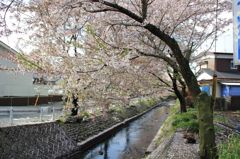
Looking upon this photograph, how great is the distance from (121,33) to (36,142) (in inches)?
210

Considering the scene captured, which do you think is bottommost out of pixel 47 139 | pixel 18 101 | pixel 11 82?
pixel 47 139

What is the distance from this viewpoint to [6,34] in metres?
4.38

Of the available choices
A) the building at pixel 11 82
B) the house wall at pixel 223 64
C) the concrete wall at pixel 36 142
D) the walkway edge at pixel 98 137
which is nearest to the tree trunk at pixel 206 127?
the concrete wall at pixel 36 142

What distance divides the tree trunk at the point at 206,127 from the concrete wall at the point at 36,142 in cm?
567

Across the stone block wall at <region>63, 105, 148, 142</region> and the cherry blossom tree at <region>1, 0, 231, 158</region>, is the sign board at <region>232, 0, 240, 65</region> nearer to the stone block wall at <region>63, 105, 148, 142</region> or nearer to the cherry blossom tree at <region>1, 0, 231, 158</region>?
the cherry blossom tree at <region>1, 0, 231, 158</region>

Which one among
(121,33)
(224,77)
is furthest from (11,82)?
(224,77)

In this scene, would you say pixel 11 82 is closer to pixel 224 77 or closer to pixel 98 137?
pixel 98 137

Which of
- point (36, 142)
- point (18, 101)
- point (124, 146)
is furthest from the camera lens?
point (18, 101)

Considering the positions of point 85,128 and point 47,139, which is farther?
point 85,128

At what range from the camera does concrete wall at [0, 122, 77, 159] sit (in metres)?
6.25

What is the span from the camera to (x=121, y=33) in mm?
7418

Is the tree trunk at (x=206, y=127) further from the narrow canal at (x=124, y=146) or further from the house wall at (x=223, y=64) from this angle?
the house wall at (x=223, y=64)

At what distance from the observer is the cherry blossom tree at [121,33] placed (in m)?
4.77

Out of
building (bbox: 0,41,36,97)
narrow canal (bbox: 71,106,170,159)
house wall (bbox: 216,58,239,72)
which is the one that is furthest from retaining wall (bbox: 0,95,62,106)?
house wall (bbox: 216,58,239,72)
